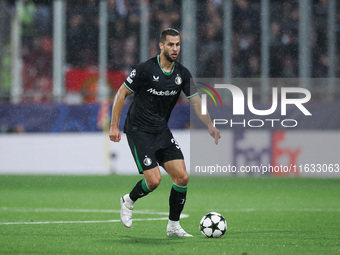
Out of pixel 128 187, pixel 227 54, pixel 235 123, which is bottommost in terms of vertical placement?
pixel 128 187

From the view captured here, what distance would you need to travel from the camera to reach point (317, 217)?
1023 centimetres

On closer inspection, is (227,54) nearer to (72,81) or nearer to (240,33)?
(240,33)

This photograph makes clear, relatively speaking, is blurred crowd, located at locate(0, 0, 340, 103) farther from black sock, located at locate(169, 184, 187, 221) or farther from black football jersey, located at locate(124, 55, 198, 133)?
black sock, located at locate(169, 184, 187, 221)

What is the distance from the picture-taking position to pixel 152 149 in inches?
308

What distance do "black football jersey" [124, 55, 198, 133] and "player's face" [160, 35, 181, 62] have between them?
0.62 feet

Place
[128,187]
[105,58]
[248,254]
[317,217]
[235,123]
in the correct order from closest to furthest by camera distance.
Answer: [248,254] → [317,217] → [128,187] → [235,123] → [105,58]

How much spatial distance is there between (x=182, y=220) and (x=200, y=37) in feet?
41.7

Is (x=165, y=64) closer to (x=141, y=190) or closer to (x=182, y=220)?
(x=141, y=190)

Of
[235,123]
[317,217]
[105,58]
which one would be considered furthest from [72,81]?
[317,217]

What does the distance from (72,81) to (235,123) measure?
6.40 metres

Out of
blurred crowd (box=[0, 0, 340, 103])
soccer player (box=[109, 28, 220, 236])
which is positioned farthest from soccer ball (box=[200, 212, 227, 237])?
blurred crowd (box=[0, 0, 340, 103])

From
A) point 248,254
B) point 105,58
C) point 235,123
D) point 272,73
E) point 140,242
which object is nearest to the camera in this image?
point 248,254

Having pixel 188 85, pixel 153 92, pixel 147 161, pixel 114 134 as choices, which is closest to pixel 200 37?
pixel 188 85

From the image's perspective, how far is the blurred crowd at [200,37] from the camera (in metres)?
21.5
